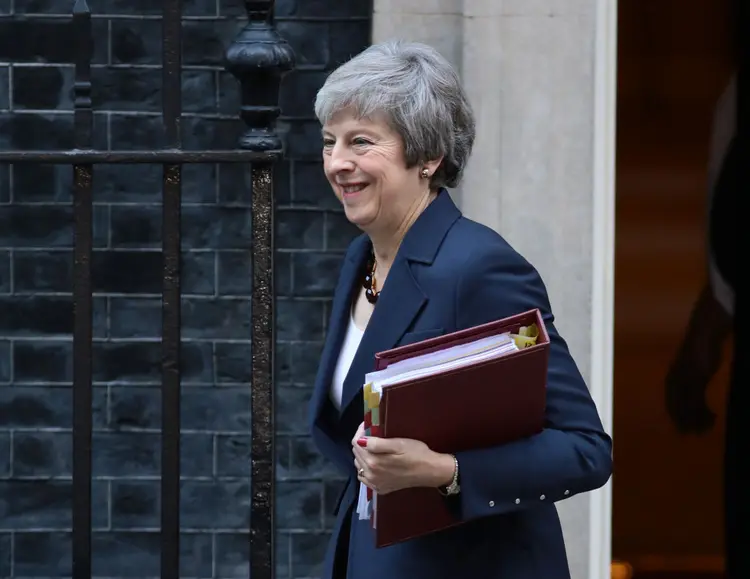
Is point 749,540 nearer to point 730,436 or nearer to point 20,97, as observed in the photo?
point 730,436

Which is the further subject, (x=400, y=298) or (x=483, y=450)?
(x=400, y=298)

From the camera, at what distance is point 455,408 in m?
2.39

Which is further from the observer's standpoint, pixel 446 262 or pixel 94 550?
pixel 94 550

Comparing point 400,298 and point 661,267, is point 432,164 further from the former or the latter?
point 661,267

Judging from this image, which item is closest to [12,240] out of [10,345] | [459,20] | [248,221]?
[10,345]

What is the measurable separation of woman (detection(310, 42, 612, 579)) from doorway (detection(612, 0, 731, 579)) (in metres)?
2.91

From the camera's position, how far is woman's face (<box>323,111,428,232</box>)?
263 centimetres

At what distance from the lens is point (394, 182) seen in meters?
2.65

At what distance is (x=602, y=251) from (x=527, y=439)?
73.3 inches

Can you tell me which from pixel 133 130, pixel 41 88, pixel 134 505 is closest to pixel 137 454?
pixel 134 505

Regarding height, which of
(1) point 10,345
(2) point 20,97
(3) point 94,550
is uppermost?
(2) point 20,97

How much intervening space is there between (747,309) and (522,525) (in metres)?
2.72

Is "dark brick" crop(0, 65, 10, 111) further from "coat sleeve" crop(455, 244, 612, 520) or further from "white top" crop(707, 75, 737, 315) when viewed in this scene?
"coat sleeve" crop(455, 244, 612, 520)

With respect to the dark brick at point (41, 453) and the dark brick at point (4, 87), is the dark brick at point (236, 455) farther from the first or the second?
the dark brick at point (4, 87)
